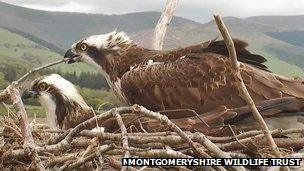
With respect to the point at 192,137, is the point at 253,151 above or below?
below

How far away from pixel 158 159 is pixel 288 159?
1.17 metres

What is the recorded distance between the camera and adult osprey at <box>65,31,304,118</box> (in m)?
6.50

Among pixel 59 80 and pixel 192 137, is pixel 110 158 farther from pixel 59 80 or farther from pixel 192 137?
pixel 59 80

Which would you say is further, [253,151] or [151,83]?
[151,83]

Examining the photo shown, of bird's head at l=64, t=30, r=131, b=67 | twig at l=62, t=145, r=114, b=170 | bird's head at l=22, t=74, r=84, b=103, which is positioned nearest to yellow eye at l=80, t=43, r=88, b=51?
bird's head at l=64, t=30, r=131, b=67

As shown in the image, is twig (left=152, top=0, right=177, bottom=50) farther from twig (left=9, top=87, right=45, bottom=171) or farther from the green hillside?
the green hillside

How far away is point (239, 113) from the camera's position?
6105 millimetres

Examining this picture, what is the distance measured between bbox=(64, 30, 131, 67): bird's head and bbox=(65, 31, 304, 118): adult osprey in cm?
56

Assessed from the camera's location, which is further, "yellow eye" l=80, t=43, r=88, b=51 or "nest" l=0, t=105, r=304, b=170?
"yellow eye" l=80, t=43, r=88, b=51

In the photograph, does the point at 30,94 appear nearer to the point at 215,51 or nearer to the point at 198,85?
the point at 198,85

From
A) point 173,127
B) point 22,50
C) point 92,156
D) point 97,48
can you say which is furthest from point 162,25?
point 22,50

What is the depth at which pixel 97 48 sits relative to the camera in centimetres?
758

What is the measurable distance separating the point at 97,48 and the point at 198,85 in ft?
5.26

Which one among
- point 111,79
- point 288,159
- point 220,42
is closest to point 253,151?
point 288,159
